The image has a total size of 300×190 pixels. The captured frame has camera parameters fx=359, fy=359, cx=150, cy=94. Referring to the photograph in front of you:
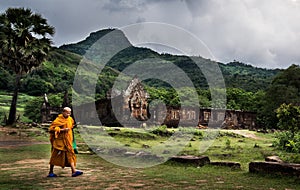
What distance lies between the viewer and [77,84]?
196 feet

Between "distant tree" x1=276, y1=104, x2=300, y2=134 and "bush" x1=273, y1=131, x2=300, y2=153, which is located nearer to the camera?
"distant tree" x1=276, y1=104, x2=300, y2=134

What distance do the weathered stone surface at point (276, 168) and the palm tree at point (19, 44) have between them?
1764cm

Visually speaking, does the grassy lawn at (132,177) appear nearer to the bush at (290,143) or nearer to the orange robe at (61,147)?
the orange robe at (61,147)

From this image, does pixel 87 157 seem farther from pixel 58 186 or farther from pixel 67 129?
pixel 58 186

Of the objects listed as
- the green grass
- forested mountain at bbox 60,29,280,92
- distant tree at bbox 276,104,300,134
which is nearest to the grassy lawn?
distant tree at bbox 276,104,300,134

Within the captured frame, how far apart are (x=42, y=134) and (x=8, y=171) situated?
35.2 feet

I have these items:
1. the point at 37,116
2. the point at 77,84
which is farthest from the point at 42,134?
the point at 77,84

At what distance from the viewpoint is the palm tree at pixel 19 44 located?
2192cm

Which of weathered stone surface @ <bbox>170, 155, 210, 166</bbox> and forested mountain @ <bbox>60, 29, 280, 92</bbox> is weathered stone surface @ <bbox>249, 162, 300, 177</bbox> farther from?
forested mountain @ <bbox>60, 29, 280, 92</bbox>

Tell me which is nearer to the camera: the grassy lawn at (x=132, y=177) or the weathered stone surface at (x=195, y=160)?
the grassy lawn at (x=132, y=177)

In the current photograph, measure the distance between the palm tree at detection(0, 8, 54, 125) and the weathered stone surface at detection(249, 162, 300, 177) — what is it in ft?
57.9

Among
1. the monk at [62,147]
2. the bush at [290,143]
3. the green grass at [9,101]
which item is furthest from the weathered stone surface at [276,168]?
the green grass at [9,101]

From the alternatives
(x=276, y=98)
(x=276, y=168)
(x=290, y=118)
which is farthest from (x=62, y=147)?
(x=276, y=98)

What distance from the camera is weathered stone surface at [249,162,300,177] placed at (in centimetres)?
726
